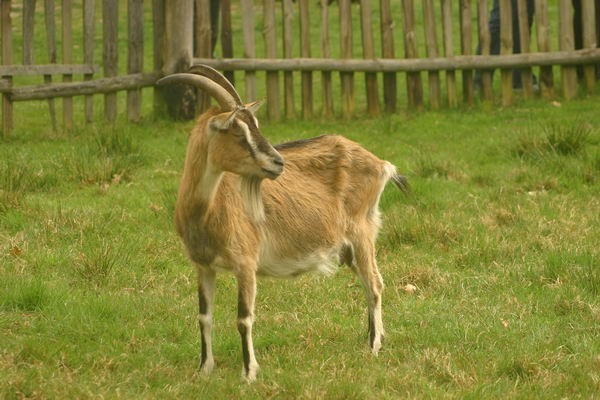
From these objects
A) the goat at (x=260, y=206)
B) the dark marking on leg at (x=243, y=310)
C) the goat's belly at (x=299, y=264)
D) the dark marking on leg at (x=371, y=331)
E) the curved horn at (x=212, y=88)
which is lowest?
the dark marking on leg at (x=371, y=331)

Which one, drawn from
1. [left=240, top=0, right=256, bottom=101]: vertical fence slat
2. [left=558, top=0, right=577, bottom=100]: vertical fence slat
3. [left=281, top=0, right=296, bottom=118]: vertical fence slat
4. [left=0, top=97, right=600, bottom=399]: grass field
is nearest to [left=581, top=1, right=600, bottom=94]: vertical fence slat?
[left=558, top=0, right=577, bottom=100]: vertical fence slat

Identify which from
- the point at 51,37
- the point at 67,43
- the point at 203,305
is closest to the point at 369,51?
the point at 67,43

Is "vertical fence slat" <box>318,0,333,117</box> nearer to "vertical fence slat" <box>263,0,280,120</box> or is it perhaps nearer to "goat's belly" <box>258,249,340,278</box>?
"vertical fence slat" <box>263,0,280,120</box>

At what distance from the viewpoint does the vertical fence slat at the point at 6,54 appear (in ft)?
39.0

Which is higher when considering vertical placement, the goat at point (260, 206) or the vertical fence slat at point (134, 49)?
the vertical fence slat at point (134, 49)

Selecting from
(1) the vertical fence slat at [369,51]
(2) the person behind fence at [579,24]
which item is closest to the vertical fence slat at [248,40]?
(1) the vertical fence slat at [369,51]

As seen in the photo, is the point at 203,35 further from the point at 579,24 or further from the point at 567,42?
the point at 579,24

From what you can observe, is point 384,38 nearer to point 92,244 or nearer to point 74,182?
point 74,182

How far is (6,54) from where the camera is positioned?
11992 millimetres

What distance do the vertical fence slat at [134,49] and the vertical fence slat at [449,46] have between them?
3519 mm

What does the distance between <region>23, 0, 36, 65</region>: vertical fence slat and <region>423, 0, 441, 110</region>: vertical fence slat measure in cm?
449

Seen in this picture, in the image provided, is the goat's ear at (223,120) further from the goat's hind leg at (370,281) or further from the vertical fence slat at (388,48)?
the vertical fence slat at (388,48)

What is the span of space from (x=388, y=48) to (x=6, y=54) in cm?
434

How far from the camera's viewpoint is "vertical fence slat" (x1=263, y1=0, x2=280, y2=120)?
41.8ft
